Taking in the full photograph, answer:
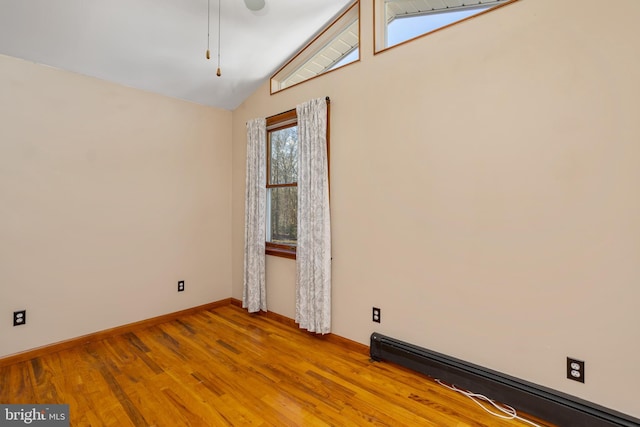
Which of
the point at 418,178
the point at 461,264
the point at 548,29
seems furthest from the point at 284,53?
the point at 461,264

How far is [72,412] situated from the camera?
1.83 m

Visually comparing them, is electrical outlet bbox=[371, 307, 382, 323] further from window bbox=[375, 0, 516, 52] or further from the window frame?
window bbox=[375, 0, 516, 52]

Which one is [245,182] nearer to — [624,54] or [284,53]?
[284,53]

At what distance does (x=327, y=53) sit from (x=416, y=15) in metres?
0.93

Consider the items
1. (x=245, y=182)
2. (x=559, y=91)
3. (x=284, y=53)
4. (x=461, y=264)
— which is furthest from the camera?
(x=245, y=182)

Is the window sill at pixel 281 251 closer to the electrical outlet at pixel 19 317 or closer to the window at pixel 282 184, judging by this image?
the window at pixel 282 184

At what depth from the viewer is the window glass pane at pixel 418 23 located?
213 cm

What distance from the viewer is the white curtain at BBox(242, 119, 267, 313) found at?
3.45 meters

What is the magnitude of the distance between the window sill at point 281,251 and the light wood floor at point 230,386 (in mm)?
852

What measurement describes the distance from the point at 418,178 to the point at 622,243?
3.92 ft

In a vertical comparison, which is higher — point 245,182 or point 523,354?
point 245,182

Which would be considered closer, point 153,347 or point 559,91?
point 559,91

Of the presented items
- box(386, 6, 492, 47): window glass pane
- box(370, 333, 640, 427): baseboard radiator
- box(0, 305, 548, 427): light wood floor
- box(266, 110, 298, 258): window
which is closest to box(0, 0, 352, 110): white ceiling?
box(386, 6, 492, 47): window glass pane

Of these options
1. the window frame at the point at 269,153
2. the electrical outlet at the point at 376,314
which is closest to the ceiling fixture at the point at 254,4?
the window frame at the point at 269,153
